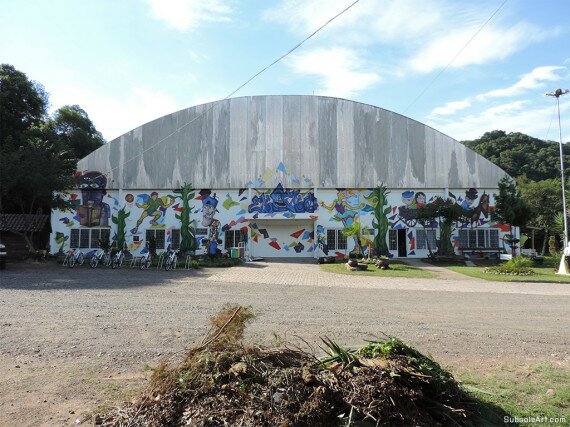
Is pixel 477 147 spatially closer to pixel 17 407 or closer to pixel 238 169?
pixel 238 169

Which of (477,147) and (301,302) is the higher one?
(477,147)

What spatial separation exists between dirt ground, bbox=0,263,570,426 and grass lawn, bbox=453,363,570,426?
17.0 inches

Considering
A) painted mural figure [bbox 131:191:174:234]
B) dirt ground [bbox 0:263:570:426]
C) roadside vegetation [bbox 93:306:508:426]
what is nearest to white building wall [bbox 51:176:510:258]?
painted mural figure [bbox 131:191:174:234]

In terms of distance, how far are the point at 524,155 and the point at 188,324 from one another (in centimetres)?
5225

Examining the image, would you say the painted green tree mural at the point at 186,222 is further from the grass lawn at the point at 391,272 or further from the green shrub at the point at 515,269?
the green shrub at the point at 515,269

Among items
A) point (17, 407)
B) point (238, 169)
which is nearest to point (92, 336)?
point (17, 407)

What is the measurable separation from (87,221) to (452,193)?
24.7 m

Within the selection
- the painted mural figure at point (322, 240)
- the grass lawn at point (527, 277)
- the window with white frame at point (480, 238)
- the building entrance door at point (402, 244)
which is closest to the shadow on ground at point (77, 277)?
the painted mural figure at point (322, 240)

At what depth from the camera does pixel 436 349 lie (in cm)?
678

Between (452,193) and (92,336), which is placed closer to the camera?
(92,336)

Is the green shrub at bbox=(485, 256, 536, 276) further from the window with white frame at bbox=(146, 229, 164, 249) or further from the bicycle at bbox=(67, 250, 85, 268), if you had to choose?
the bicycle at bbox=(67, 250, 85, 268)

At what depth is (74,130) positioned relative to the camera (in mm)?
37875

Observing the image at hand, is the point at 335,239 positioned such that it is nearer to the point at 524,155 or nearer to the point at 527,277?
the point at 527,277

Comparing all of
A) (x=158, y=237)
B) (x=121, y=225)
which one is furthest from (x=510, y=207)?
(x=121, y=225)
